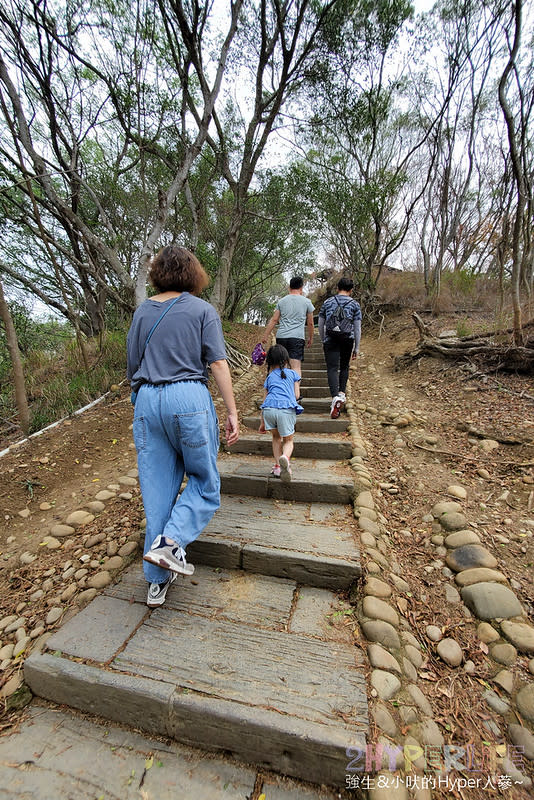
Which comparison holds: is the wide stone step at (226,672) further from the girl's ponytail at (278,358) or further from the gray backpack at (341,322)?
the gray backpack at (341,322)

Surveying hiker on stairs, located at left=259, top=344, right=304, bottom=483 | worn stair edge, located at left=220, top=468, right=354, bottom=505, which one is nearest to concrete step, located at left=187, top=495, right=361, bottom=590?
worn stair edge, located at left=220, top=468, right=354, bottom=505

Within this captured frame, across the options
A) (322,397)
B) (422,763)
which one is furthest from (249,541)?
(322,397)

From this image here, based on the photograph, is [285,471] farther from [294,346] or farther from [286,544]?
[294,346]

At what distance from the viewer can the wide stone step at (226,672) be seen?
A: 118cm

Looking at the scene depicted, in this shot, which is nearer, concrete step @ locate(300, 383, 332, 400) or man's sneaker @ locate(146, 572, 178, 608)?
man's sneaker @ locate(146, 572, 178, 608)

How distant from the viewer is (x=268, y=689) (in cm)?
132

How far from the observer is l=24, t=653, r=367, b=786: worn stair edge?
1.13m

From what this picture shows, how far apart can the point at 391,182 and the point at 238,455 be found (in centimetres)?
Answer: 876

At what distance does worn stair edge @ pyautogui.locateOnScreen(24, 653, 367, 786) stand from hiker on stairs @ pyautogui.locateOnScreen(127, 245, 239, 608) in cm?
39

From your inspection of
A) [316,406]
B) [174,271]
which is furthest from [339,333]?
[174,271]

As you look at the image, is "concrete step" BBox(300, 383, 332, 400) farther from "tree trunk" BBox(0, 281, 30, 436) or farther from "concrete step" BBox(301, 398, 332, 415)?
"tree trunk" BBox(0, 281, 30, 436)

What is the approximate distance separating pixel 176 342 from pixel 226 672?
61.1 inches

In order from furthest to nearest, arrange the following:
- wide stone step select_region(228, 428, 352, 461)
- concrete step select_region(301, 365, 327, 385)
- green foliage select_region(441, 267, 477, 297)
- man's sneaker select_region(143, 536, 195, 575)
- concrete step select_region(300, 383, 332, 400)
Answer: green foliage select_region(441, 267, 477, 297), concrete step select_region(301, 365, 327, 385), concrete step select_region(300, 383, 332, 400), wide stone step select_region(228, 428, 352, 461), man's sneaker select_region(143, 536, 195, 575)

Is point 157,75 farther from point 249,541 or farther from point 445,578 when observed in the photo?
point 445,578
